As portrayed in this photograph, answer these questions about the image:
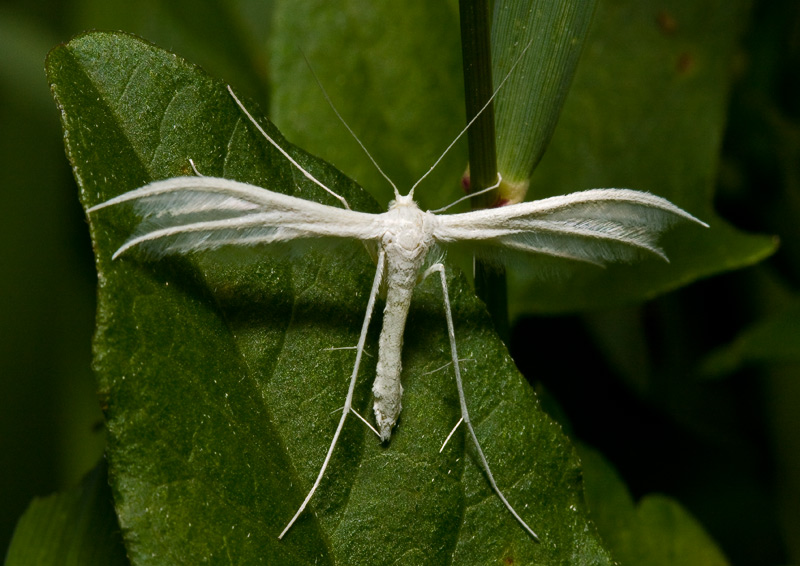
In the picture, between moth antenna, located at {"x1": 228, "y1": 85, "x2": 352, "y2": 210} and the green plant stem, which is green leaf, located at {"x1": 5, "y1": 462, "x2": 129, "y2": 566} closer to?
moth antenna, located at {"x1": 228, "y1": 85, "x2": 352, "y2": 210}

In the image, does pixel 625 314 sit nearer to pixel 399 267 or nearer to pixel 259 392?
pixel 399 267

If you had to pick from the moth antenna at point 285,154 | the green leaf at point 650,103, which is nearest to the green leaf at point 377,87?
the green leaf at point 650,103

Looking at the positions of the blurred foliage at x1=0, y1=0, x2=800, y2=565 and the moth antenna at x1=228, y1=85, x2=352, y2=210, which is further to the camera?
the blurred foliage at x1=0, y1=0, x2=800, y2=565

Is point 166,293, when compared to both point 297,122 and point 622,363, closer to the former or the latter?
point 297,122

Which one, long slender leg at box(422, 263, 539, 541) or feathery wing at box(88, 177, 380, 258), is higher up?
feathery wing at box(88, 177, 380, 258)

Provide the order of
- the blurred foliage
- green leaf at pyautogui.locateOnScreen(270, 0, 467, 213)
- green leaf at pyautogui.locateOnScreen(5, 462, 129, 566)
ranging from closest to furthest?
green leaf at pyautogui.locateOnScreen(5, 462, 129, 566) < green leaf at pyautogui.locateOnScreen(270, 0, 467, 213) < the blurred foliage

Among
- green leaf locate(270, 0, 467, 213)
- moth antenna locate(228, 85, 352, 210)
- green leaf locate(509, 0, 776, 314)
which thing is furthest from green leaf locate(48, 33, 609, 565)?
green leaf locate(509, 0, 776, 314)

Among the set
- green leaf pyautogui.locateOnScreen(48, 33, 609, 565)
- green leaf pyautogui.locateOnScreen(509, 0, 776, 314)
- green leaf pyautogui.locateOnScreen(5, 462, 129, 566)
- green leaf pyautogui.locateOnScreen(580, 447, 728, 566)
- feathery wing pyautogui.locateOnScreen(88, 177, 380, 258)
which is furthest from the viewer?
green leaf pyautogui.locateOnScreen(509, 0, 776, 314)
